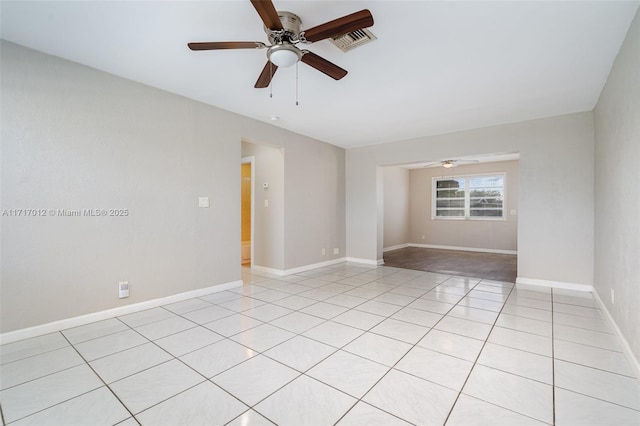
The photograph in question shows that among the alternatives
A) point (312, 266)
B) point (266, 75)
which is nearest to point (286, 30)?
point (266, 75)

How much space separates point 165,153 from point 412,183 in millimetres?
7736

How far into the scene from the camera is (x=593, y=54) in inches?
101

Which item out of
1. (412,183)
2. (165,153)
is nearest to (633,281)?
(165,153)

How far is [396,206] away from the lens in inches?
345

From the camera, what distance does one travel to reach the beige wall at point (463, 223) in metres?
7.71

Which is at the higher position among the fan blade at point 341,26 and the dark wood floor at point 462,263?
the fan blade at point 341,26

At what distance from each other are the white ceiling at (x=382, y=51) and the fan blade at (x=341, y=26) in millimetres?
260

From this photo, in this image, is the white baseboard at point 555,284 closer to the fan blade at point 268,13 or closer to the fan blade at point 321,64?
the fan blade at point 321,64

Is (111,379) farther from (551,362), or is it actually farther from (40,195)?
(551,362)

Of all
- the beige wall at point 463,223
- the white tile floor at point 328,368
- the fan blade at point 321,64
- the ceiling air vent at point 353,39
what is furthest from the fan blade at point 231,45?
the beige wall at point 463,223

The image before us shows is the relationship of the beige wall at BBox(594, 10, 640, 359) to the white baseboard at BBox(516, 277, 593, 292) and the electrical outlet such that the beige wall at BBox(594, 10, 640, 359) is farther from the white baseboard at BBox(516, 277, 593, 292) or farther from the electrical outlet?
the electrical outlet

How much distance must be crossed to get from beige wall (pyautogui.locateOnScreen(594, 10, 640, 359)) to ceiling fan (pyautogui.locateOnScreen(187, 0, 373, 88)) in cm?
204

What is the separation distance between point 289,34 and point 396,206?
7286 millimetres

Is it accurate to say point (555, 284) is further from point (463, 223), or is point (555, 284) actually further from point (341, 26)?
point (341, 26)
